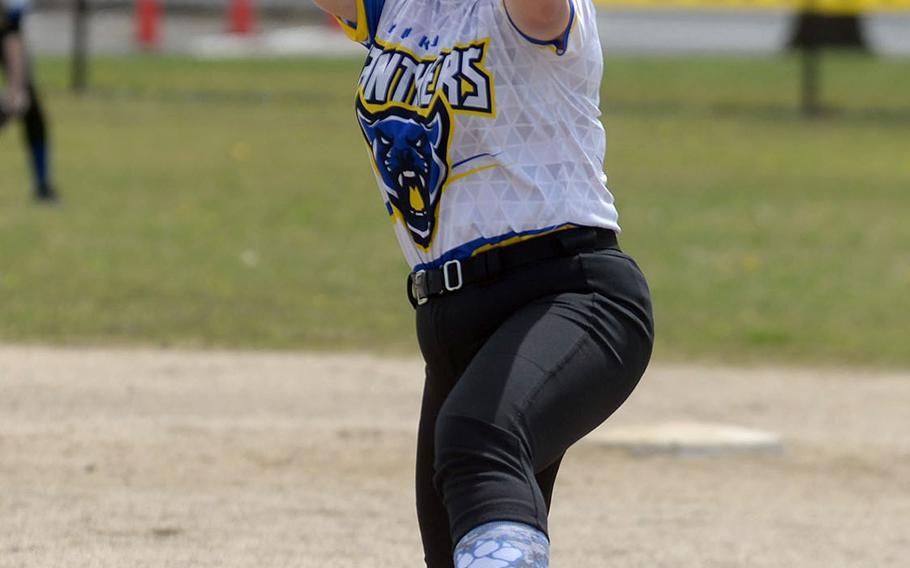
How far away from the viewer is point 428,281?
347 centimetres

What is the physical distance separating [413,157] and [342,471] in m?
3.37

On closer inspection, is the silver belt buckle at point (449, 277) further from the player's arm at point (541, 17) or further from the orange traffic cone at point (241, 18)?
the orange traffic cone at point (241, 18)

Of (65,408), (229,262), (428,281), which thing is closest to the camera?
(428,281)

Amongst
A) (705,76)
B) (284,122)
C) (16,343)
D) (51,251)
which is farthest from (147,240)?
(705,76)

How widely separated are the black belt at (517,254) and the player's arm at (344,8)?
64cm

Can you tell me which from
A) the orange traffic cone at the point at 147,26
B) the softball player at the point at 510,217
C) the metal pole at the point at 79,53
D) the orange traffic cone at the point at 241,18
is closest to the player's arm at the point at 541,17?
the softball player at the point at 510,217

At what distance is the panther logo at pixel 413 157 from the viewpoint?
11.1 feet

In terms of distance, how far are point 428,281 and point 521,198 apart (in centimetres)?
28

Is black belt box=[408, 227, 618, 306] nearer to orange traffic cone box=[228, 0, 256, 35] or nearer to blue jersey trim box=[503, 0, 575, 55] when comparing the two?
blue jersey trim box=[503, 0, 575, 55]

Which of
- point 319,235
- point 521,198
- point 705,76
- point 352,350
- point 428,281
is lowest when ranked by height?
point 705,76

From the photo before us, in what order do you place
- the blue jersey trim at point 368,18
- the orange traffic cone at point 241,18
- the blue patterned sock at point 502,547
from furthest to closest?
the orange traffic cone at point 241,18 → the blue jersey trim at point 368,18 → the blue patterned sock at point 502,547

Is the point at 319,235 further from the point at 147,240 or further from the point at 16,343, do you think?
the point at 16,343

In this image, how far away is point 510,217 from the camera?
3332 mm

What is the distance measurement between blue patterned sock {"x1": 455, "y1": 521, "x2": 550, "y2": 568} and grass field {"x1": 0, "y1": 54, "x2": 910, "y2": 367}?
621 centimetres
